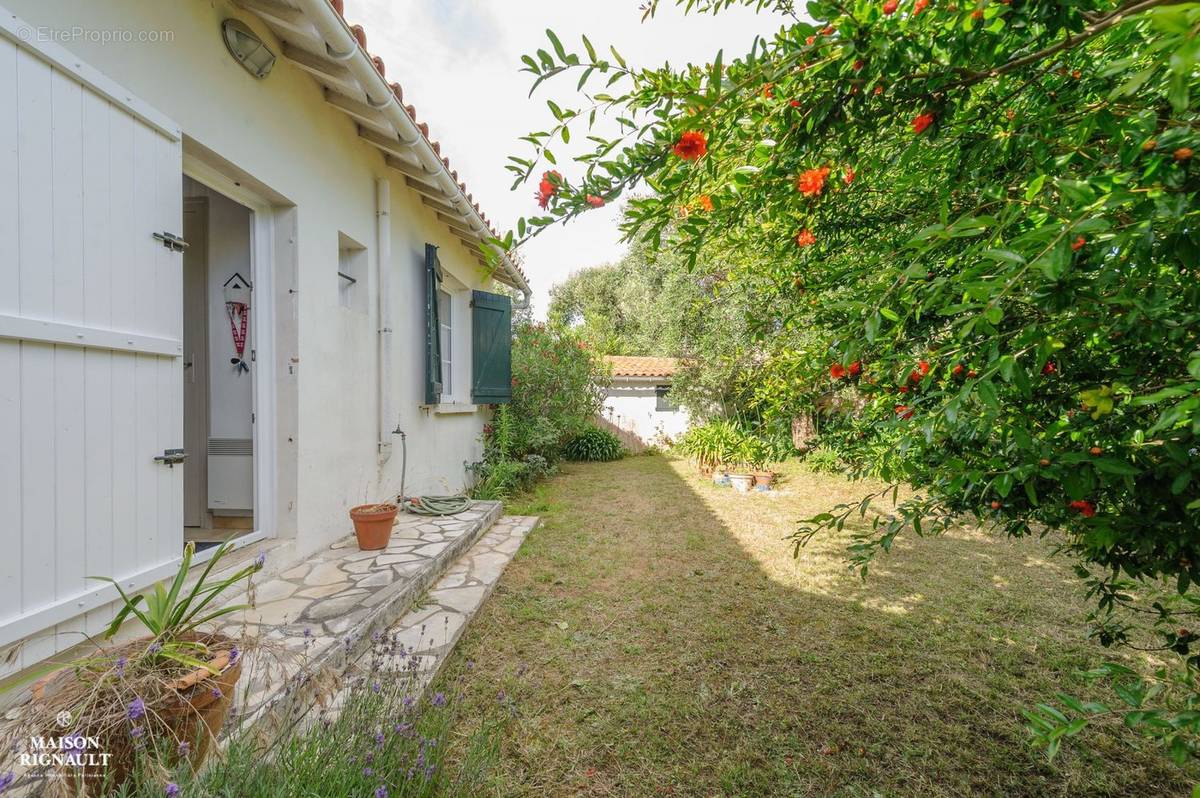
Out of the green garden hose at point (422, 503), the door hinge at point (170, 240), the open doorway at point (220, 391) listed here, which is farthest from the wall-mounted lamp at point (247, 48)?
the green garden hose at point (422, 503)

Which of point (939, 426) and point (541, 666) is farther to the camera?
point (541, 666)

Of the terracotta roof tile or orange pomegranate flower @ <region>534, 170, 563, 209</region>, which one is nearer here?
orange pomegranate flower @ <region>534, 170, 563, 209</region>

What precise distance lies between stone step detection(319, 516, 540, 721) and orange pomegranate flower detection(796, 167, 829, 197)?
6.83ft

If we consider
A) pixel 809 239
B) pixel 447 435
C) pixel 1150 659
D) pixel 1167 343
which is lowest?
pixel 1150 659

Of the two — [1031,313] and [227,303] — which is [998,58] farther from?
[227,303]

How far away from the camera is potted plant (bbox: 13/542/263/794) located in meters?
1.18

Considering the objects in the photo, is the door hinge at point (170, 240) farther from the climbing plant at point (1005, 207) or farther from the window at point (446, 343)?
the window at point (446, 343)

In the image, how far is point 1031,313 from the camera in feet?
3.76

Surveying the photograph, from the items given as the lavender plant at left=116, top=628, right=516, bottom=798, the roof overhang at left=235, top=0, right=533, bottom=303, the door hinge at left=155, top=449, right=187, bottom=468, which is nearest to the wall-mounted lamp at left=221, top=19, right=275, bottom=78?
the roof overhang at left=235, top=0, right=533, bottom=303

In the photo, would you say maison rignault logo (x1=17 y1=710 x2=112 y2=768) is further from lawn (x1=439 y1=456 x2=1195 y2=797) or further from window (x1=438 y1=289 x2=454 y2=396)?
window (x1=438 y1=289 x2=454 y2=396)

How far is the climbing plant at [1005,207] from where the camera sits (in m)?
0.81

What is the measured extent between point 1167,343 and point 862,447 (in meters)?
0.99

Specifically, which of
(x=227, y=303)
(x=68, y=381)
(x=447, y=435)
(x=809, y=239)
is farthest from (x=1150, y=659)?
(x=227, y=303)

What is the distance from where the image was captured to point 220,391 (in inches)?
133
